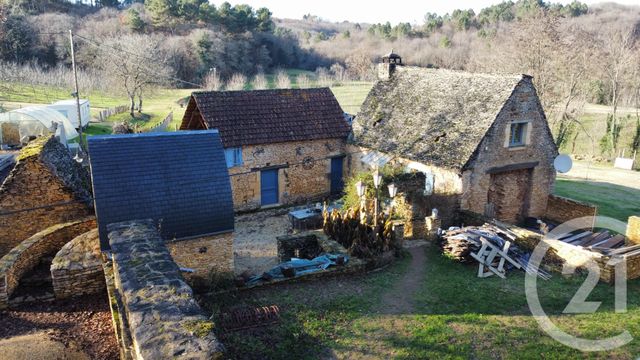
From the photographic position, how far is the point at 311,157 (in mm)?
22984

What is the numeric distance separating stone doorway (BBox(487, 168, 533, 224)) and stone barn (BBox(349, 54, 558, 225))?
39 mm

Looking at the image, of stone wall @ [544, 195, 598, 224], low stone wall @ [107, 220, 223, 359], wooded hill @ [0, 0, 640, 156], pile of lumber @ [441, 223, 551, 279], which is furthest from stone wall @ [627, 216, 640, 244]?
wooded hill @ [0, 0, 640, 156]

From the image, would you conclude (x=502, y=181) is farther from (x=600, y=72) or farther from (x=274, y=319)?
(x=600, y=72)

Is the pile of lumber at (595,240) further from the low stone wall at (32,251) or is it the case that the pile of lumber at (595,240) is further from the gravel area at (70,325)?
the low stone wall at (32,251)

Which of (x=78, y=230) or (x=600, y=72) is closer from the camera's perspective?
(x=78, y=230)

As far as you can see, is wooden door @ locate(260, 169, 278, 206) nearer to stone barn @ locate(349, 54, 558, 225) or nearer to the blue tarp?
stone barn @ locate(349, 54, 558, 225)

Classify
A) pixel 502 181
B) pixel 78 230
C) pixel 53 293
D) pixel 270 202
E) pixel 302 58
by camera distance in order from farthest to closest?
pixel 302 58 < pixel 270 202 < pixel 502 181 < pixel 78 230 < pixel 53 293

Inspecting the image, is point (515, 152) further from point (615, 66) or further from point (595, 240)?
point (615, 66)

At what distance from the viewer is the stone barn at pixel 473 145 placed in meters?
18.8

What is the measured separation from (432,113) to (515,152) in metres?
3.87

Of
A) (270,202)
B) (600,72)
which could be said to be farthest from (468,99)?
(600,72)

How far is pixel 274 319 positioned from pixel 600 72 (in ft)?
169

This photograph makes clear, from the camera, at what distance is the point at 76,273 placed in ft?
36.7

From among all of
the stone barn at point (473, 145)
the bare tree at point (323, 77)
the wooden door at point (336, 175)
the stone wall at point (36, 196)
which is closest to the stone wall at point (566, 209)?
the stone barn at point (473, 145)
